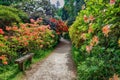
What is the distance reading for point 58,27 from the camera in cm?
2716

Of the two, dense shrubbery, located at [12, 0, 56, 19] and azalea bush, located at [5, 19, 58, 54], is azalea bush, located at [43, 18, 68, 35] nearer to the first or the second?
dense shrubbery, located at [12, 0, 56, 19]

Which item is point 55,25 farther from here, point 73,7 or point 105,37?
point 105,37

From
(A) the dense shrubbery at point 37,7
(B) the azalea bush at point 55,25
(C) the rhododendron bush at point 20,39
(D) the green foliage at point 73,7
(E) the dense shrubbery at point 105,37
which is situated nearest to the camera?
(E) the dense shrubbery at point 105,37

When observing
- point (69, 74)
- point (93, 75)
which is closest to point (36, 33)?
point (69, 74)

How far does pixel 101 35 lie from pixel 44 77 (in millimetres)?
5430

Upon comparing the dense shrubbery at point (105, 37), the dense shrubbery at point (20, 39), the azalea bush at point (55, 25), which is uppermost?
the dense shrubbery at point (105, 37)

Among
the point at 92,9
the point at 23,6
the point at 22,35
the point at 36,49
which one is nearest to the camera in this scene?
the point at 92,9

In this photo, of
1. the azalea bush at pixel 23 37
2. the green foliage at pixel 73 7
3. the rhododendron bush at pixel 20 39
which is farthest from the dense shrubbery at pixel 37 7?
the rhododendron bush at pixel 20 39

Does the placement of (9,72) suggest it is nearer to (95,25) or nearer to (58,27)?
(95,25)

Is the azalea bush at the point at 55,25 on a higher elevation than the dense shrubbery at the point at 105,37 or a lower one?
lower

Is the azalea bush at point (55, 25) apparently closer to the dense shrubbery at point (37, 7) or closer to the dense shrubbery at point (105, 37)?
the dense shrubbery at point (37, 7)

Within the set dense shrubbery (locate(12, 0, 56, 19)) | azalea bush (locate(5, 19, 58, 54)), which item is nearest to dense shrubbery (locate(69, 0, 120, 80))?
azalea bush (locate(5, 19, 58, 54))

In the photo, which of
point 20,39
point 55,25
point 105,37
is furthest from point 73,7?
point 105,37

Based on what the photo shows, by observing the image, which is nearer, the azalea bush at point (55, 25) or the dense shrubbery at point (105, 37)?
the dense shrubbery at point (105, 37)
